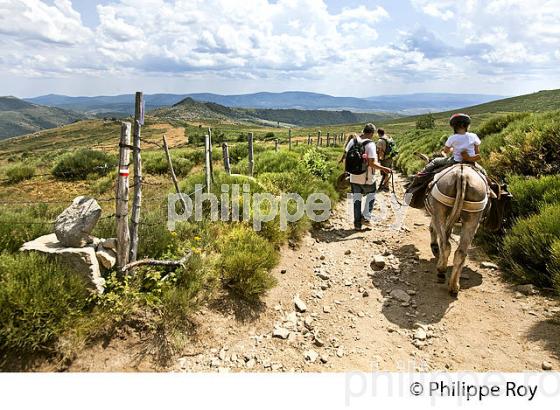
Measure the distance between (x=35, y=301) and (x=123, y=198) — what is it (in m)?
1.55

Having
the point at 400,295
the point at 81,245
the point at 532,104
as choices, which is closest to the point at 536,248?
the point at 400,295

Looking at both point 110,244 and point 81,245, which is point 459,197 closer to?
point 110,244

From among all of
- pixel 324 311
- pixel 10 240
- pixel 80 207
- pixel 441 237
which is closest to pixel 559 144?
pixel 441 237

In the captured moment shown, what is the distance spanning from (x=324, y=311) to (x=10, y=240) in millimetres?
4724

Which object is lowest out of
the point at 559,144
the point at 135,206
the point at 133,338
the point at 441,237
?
the point at 133,338

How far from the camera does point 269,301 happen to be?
17.5 feet

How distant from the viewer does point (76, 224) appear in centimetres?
441

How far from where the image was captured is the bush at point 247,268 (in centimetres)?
512

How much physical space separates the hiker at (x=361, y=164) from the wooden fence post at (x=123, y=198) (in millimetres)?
5298

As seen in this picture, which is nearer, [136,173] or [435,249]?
[136,173]

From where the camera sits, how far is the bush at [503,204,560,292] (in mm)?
5230

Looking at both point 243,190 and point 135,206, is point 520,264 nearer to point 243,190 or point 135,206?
point 243,190

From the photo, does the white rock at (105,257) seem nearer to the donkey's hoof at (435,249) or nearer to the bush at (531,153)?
the donkey's hoof at (435,249)

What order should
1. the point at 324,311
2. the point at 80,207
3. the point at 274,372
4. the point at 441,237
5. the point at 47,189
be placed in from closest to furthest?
the point at 274,372 → the point at 80,207 → the point at 324,311 → the point at 441,237 → the point at 47,189
